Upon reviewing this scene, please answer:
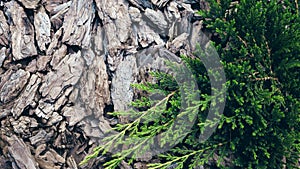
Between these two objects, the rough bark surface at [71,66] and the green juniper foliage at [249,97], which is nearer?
the green juniper foliage at [249,97]

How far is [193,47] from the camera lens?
4.20 meters

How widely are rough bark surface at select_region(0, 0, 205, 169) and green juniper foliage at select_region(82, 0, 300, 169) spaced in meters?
0.50

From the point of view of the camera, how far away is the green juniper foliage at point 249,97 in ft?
11.2

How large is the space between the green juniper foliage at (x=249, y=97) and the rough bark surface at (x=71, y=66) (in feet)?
1.63

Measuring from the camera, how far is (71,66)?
4145mm

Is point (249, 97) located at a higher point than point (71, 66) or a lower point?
lower

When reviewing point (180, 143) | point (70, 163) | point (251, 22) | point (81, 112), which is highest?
point (251, 22)

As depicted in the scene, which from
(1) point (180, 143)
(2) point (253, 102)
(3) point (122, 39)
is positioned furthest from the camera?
(3) point (122, 39)

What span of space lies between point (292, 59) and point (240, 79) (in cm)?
54

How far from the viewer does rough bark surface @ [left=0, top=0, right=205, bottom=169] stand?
4074 millimetres

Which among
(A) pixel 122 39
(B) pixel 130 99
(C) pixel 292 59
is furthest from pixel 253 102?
(A) pixel 122 39

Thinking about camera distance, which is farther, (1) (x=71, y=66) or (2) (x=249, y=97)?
(1) (x=71, y=66)

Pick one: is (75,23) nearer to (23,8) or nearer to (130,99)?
(23,8)

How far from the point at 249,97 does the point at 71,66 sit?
203 cm
